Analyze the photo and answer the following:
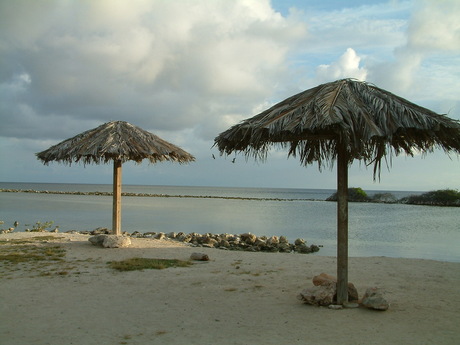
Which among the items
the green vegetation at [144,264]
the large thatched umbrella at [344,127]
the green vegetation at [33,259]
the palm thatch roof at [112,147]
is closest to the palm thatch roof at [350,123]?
the large thatched umbrella at [344,127]

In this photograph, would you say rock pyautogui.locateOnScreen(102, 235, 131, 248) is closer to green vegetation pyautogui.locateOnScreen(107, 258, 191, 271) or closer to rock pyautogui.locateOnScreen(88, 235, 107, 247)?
rock pyautogui.locateOnScreen(88, 235, 107, 247)

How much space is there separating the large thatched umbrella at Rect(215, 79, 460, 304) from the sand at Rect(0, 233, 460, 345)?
95 centimetres

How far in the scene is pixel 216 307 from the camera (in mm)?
5539

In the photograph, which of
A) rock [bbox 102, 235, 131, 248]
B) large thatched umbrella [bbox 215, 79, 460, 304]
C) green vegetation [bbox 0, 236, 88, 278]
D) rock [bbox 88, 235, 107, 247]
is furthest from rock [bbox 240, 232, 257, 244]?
large thatched umbrella [bbox 215, 79, 460, 304]

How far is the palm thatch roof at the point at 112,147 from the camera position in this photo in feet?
32.7

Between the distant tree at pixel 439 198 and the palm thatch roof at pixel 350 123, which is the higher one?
the palm thatch roof at pixel 350 123

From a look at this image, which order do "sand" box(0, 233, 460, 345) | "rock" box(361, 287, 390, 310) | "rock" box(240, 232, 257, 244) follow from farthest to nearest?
1. "rock" box(240, 232, 257, 244)
2. "rock" box(361, 287, 390, 310)
3. "sand" box(0, 233, 460, 345)

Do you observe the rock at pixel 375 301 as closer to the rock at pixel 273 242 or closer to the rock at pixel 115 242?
the rock at pixel 115 242

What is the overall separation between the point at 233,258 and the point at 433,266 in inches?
169

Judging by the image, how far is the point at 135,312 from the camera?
17.3 ft

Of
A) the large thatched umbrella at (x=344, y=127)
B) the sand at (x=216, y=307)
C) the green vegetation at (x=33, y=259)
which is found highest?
the large thatched umbrella at (x=344, y=127)

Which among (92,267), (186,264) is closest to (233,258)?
(186,264)

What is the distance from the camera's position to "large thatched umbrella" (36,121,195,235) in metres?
9.98

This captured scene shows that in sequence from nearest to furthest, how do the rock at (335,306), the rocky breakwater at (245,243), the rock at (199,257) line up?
the rock at (335,306) → the rock at (199,257) → the rocky breakwater at (245,243)
